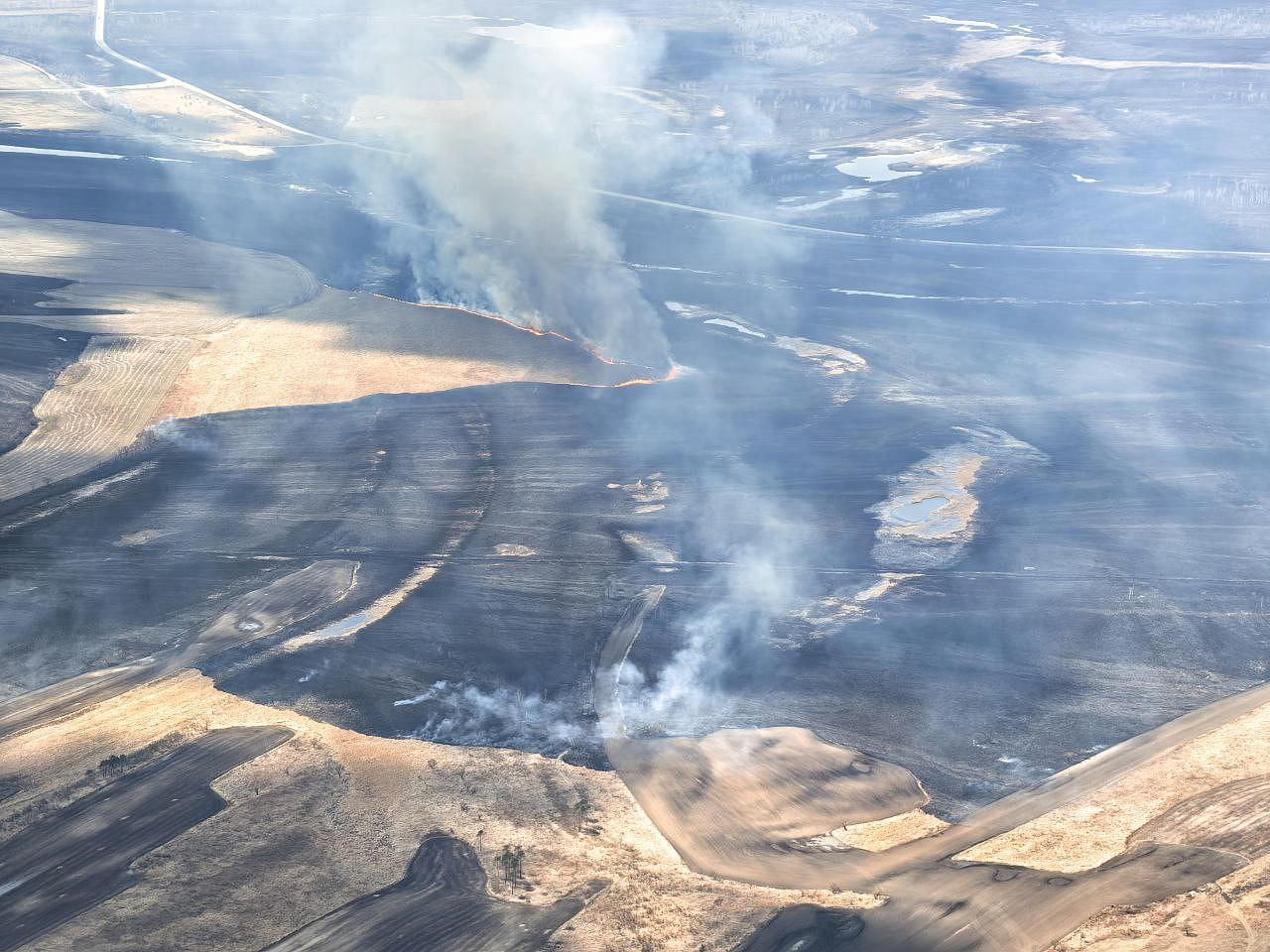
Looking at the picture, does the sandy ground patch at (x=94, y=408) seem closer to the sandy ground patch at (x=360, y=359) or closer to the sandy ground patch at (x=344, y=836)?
the sandy ground patch at (x=360, y=359)

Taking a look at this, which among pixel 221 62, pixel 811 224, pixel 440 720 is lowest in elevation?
pixel 440 720

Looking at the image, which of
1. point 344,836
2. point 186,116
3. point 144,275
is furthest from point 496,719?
point 186,116

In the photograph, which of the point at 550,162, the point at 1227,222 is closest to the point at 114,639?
the point at 550,162

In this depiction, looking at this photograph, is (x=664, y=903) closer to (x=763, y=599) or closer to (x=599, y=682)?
(x=599, y=682)

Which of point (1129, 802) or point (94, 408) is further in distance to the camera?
point (94, 408)

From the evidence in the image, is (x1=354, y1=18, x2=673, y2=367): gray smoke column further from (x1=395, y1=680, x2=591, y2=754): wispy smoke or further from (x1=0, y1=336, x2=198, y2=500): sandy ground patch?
(x1=395, y1=680, x2=591, y2=754): wispy smoke

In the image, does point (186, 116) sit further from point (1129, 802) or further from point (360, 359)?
point (1129, 802)

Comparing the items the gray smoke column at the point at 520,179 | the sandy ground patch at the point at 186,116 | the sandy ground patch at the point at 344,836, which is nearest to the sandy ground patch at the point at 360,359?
the gray smoke column at the point at 520,179
